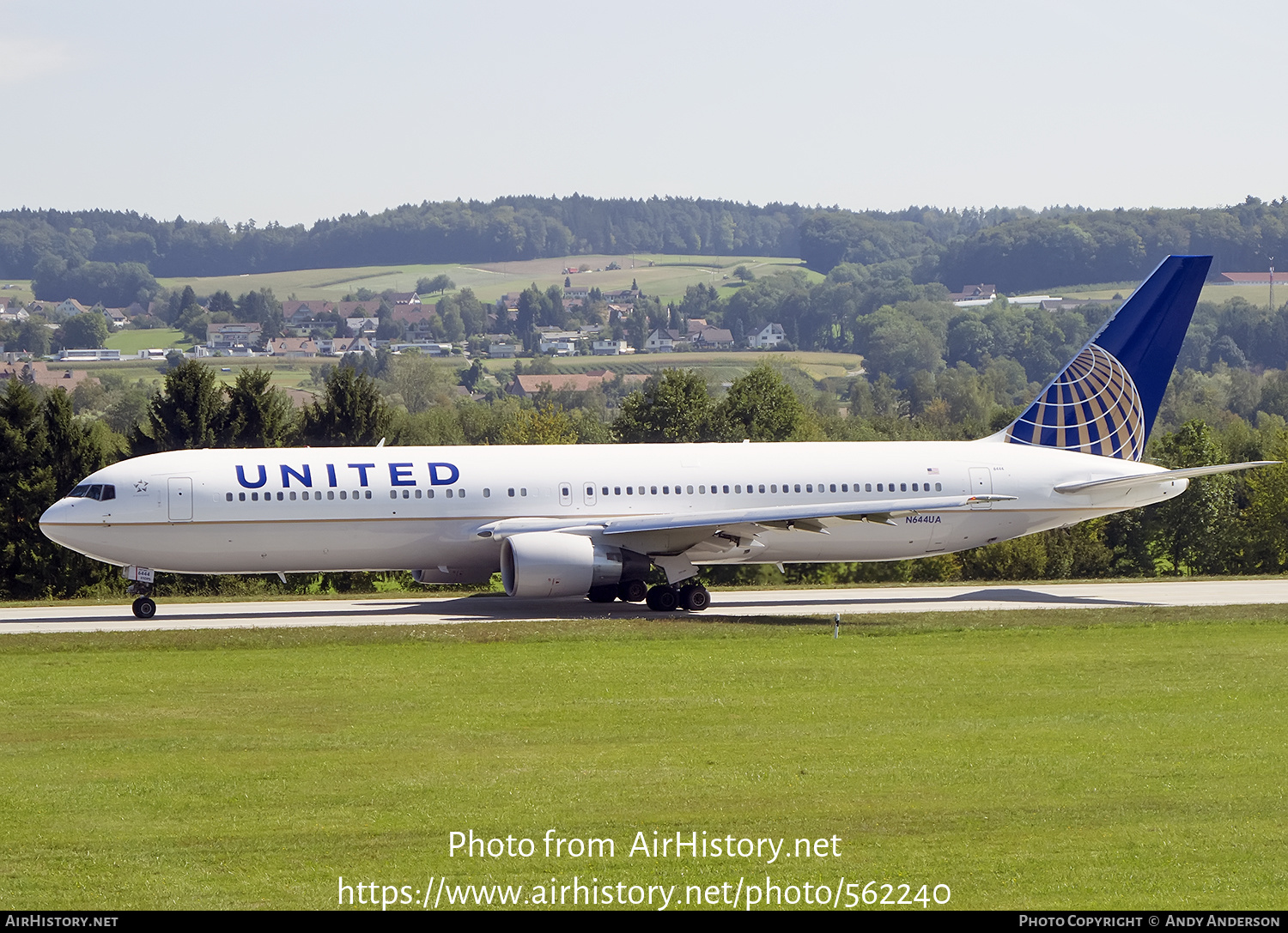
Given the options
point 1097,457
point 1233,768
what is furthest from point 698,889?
point 1097,457

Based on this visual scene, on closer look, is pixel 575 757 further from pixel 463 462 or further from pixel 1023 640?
pixel 463 462

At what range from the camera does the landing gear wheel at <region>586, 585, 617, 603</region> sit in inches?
1416

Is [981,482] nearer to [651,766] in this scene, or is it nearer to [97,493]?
[97,493]

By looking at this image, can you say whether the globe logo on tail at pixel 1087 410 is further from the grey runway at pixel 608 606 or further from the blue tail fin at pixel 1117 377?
the grey runway at pixel 608 606

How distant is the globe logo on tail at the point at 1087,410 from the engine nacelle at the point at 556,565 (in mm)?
13522

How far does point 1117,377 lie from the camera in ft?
136

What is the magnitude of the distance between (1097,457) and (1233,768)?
25.1m

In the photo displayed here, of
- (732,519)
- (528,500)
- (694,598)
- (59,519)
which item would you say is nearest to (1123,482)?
(732,519)

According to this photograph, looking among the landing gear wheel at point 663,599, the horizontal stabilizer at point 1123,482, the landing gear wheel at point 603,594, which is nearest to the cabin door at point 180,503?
the landing gear wheel at point 603,594

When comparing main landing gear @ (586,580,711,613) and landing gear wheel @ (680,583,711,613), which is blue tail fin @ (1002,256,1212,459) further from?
main landing gear @ (586,580,711,613)

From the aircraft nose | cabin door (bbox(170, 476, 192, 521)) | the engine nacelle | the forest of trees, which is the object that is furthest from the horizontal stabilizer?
the aircraft nose

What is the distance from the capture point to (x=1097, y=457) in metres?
40.5

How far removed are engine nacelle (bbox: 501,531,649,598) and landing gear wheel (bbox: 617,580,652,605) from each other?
1082 mm

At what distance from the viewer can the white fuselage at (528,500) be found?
34531 mm
